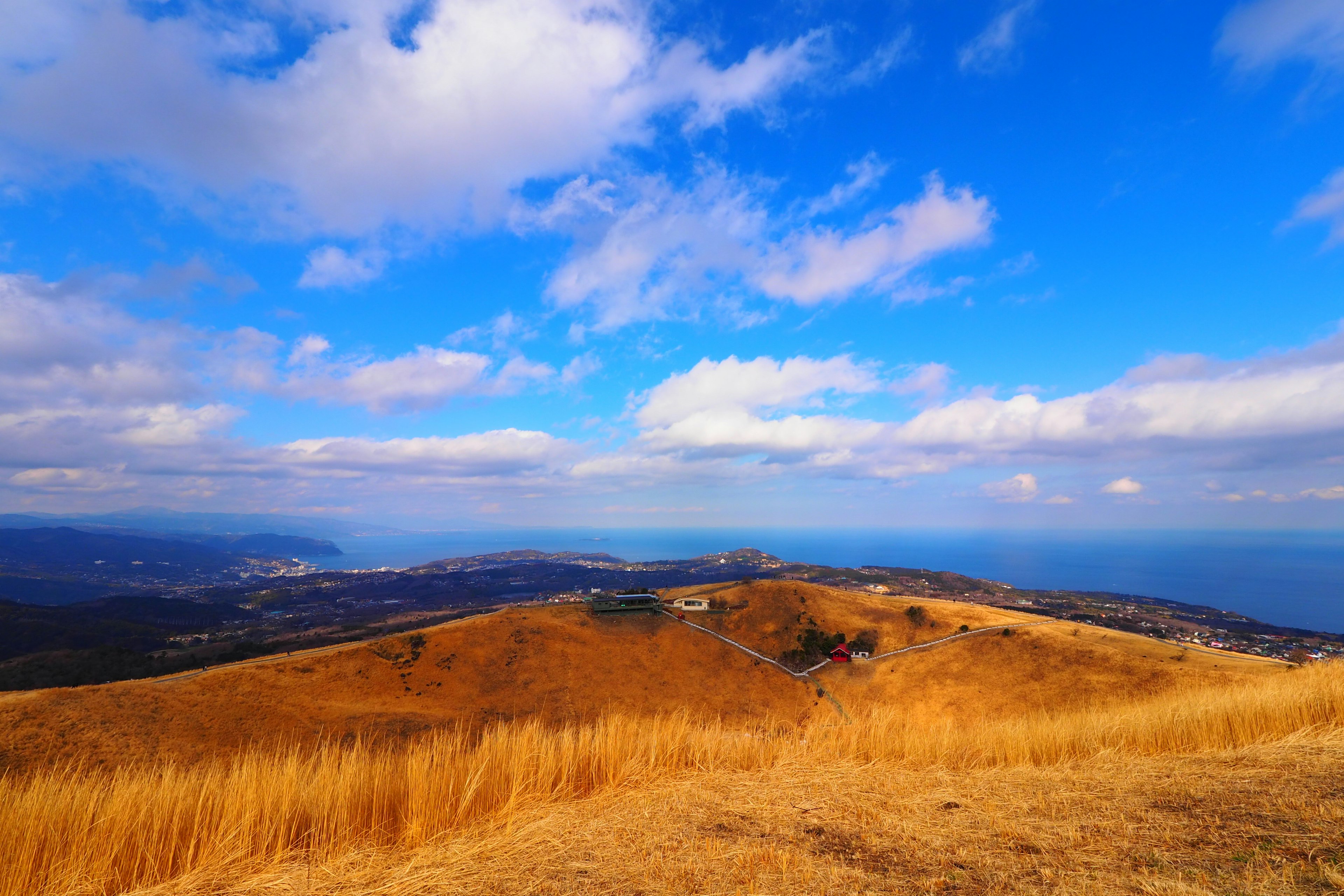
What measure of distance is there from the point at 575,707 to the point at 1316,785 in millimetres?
26571

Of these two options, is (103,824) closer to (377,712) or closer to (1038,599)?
(377,712)

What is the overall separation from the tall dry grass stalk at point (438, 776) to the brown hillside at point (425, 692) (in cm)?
1088

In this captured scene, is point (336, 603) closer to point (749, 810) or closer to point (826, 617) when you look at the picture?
point (826, 617)

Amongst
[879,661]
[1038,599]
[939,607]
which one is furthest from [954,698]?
[1038,599]

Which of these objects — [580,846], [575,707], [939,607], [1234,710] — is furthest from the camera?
[939,607]

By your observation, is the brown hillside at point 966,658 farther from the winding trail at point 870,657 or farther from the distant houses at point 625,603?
the distant houses at point 625,603

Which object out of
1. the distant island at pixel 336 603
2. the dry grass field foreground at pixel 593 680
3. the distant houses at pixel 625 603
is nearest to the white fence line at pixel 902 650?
the dry grass field foreground at pixel 593 680

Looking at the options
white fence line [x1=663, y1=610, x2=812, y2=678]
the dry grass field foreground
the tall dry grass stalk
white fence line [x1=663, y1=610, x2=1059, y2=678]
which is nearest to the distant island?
the dry grass field foreground

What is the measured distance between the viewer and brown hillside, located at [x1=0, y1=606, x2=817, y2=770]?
18.6 metres

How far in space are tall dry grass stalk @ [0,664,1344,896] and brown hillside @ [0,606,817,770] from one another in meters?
10.9

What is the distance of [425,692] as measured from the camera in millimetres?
27312

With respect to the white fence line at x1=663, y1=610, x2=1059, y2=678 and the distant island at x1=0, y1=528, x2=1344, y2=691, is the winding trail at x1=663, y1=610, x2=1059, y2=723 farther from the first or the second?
A: the distant island at x1=0, y1=528, x2=1344, y2=691

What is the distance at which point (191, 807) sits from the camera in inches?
147

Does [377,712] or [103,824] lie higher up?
[103,824]
